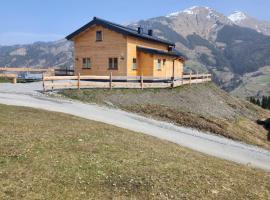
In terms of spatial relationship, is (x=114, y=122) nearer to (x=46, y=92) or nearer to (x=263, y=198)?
(x=46, y=92)

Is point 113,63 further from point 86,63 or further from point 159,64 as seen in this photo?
point 159,64

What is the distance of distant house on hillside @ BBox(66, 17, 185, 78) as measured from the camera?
143ft

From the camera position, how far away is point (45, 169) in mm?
12469

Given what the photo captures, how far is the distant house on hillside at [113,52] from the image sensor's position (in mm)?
43656

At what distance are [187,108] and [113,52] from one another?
13281mm

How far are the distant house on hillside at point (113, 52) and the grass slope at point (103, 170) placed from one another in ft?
86.0

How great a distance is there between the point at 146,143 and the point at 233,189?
5769 mm

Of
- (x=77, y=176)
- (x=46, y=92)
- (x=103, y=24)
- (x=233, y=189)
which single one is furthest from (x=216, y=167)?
(x=103, y=24)

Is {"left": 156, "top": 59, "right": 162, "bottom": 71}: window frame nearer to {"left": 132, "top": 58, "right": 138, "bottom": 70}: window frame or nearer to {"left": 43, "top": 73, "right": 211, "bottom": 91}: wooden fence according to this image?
{"left": 43, "top": 73, "right": 211, "bottom": 91}: wooden fence

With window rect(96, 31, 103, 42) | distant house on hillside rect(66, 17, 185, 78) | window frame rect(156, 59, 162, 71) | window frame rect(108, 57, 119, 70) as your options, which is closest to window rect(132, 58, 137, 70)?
distant house on hillside rect(66, 17, 185, 78)

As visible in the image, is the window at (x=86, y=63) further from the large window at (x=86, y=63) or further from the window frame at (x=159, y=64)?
the window frame at (x=159, y=64)

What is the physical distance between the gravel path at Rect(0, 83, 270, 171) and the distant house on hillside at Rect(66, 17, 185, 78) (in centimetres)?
1455

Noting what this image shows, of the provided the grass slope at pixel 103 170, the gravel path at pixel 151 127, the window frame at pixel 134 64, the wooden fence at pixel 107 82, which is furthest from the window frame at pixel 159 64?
the grass slope at pixel 103 170

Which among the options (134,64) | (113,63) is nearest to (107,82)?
(113,63)
